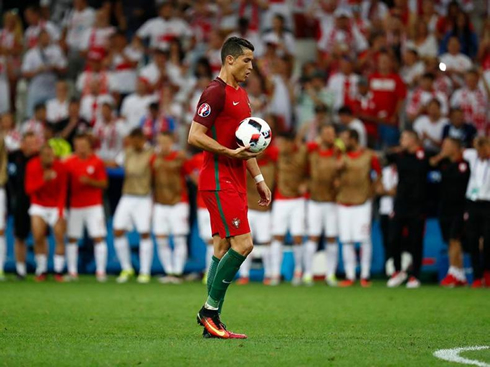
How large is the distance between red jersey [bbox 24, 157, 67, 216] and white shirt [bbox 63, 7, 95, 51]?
19.1 ft

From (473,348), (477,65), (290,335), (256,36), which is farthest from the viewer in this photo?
(256,36)

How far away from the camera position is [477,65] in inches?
760

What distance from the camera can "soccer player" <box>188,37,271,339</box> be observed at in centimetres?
832

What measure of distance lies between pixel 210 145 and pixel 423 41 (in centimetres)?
1257

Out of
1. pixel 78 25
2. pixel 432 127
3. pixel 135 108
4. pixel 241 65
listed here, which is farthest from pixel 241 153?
pixel 78 25

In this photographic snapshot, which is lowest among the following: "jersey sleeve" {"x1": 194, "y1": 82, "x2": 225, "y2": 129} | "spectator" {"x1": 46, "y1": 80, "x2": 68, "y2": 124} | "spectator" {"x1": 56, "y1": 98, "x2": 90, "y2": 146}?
"jersey sleeve" {"x1": 194, "y1": 82, "x2": 225, "y2": 129}

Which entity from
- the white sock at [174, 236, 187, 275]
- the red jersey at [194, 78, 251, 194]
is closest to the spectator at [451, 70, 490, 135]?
the white sock at [174, 236, 187, 275]

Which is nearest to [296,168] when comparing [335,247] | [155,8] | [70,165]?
[335,247]

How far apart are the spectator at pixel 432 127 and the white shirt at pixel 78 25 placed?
8194 mm

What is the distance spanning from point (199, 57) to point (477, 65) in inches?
226

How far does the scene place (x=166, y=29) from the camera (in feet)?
71.2

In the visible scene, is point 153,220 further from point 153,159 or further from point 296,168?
point 296,168

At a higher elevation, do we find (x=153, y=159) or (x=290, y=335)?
(x=153, y=159)

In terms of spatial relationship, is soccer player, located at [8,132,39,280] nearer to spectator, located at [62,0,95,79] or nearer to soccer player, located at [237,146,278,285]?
soccer player, located at [237,146,278,285]
